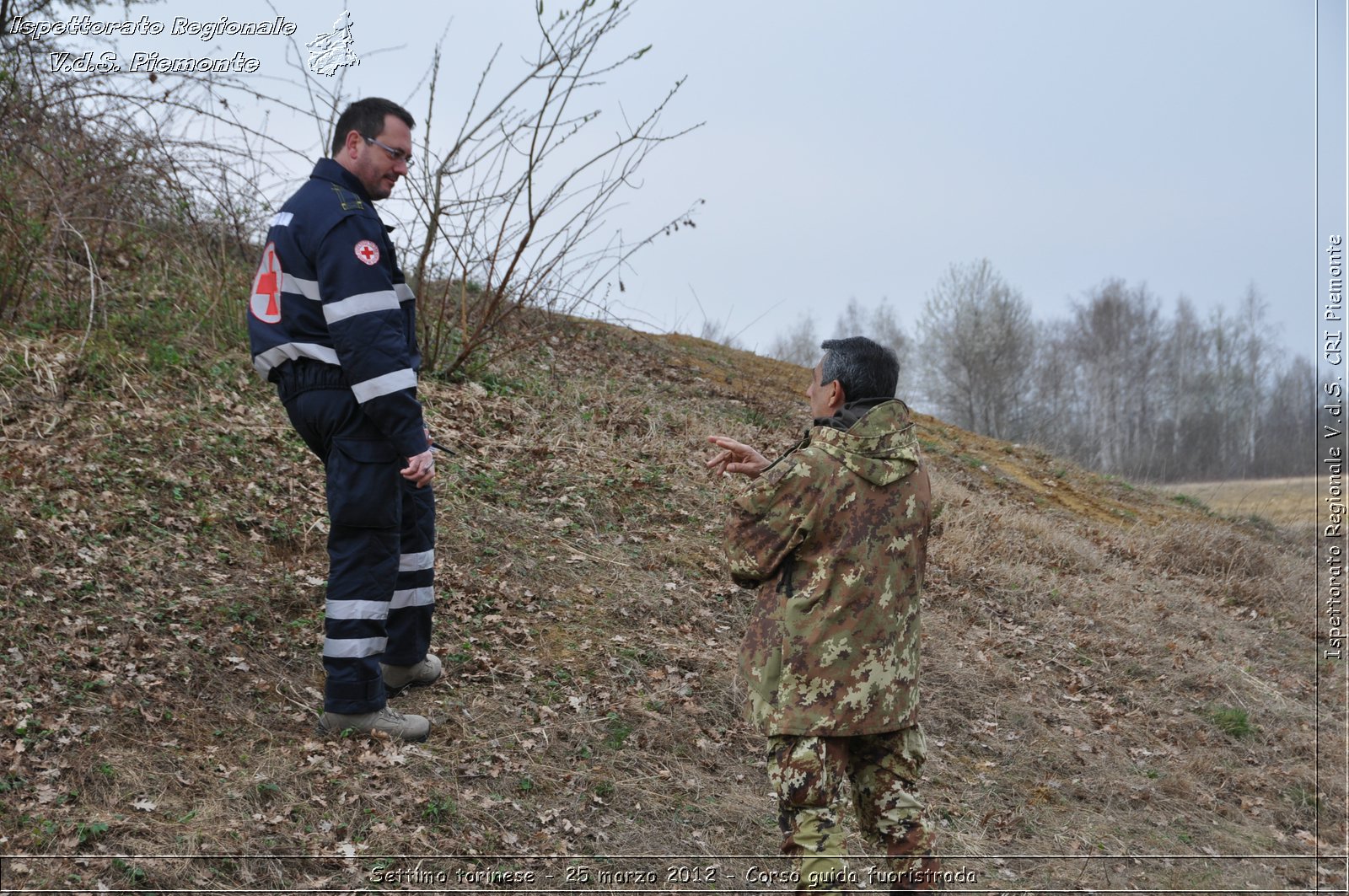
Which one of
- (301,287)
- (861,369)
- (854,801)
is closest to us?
(861,369)

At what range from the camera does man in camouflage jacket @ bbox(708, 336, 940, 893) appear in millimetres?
2889

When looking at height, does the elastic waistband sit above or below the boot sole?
above

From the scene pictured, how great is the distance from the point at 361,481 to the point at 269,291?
824 mm

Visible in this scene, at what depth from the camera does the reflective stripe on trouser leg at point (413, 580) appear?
4324mm

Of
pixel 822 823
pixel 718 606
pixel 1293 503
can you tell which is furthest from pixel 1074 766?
pixel 1293 503

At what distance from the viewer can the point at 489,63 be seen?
24.9 feet

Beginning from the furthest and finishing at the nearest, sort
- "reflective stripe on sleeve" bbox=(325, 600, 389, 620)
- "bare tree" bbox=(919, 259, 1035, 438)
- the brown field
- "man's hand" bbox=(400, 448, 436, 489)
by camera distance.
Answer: "bare tree" bbox=(919, 259, 1035, 438) → the brown field → "reflective stripe on sleeve" bbox=(325, 600, 389, 620) → "man's hand" bbox=(400, 448, 436, 489)

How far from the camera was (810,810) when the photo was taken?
2910 millimetres

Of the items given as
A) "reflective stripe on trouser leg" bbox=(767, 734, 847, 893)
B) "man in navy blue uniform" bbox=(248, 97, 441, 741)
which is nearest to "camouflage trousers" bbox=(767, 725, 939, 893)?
"reflective stripe on trouser leg" bbox=(767, 734, 847, 893)

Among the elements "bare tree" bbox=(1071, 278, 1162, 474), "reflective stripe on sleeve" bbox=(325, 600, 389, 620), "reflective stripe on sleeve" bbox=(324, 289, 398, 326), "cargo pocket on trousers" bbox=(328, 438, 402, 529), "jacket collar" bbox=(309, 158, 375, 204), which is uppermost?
"bare tree" bbox=(1071, 278, 1162, 474)

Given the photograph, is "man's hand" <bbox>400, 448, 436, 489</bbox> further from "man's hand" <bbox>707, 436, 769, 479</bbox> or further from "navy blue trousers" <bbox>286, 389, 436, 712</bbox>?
"man's hand" <bbox>707, 436, 769, 479</bbox>

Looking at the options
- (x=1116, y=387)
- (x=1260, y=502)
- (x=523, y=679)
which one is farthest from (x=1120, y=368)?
(x=523, y=679)

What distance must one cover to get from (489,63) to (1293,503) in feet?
52.7

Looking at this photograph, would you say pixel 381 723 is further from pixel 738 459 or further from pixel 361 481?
pixel 738 459
